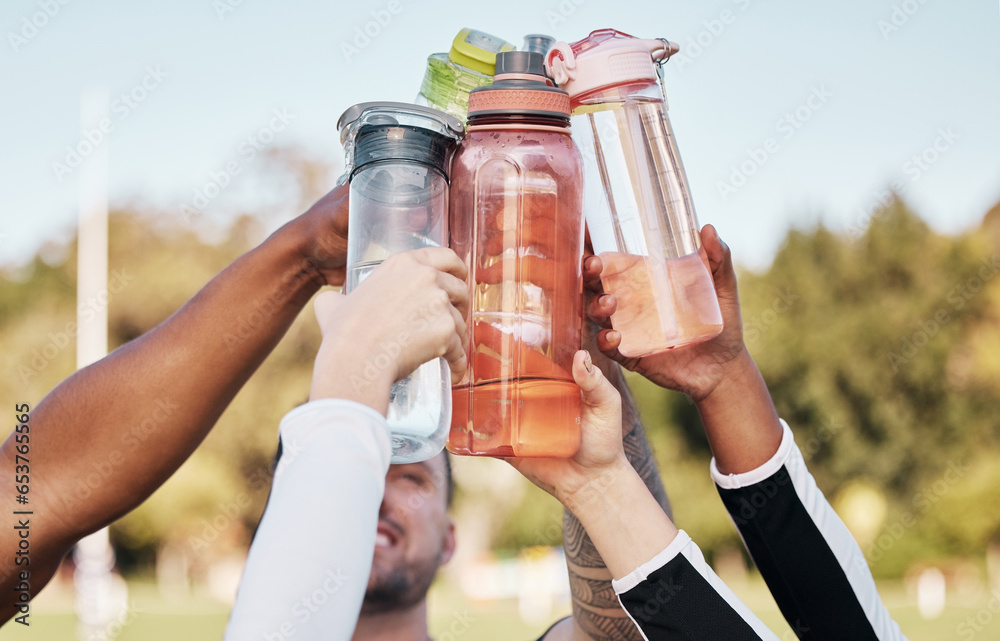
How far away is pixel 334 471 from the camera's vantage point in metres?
1.06

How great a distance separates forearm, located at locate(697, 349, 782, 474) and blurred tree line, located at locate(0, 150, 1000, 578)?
40.7 feet

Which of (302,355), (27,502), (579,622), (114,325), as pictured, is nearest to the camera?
(27,502)

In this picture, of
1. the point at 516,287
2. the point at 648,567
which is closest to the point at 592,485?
the point at 648,567

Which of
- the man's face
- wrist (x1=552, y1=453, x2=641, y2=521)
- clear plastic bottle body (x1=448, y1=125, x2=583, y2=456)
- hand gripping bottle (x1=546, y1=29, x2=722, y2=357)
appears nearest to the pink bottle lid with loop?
hand gripping bottle (x1=546, y1=29, x2=722, y2=357)

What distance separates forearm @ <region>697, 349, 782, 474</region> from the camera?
195 centimetres

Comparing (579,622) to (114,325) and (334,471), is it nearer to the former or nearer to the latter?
(334,471)

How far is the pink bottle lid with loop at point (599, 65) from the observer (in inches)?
59.9

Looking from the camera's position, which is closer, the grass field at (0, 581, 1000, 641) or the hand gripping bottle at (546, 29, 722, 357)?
the hand gripping bottle at (546, 29, 722, 357)

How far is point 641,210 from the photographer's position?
167cm

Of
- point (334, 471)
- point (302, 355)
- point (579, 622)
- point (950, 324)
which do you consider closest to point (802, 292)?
point (950, 324)

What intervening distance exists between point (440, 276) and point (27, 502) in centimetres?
117

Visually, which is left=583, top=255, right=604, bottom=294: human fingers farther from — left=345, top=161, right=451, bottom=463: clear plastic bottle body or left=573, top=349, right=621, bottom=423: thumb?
left=345, top=161, right=451, bottom=463: clear plastic bottle body

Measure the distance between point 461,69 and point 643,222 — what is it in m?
0.47

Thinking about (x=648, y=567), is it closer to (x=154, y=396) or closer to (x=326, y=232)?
(x=326, y=232)
